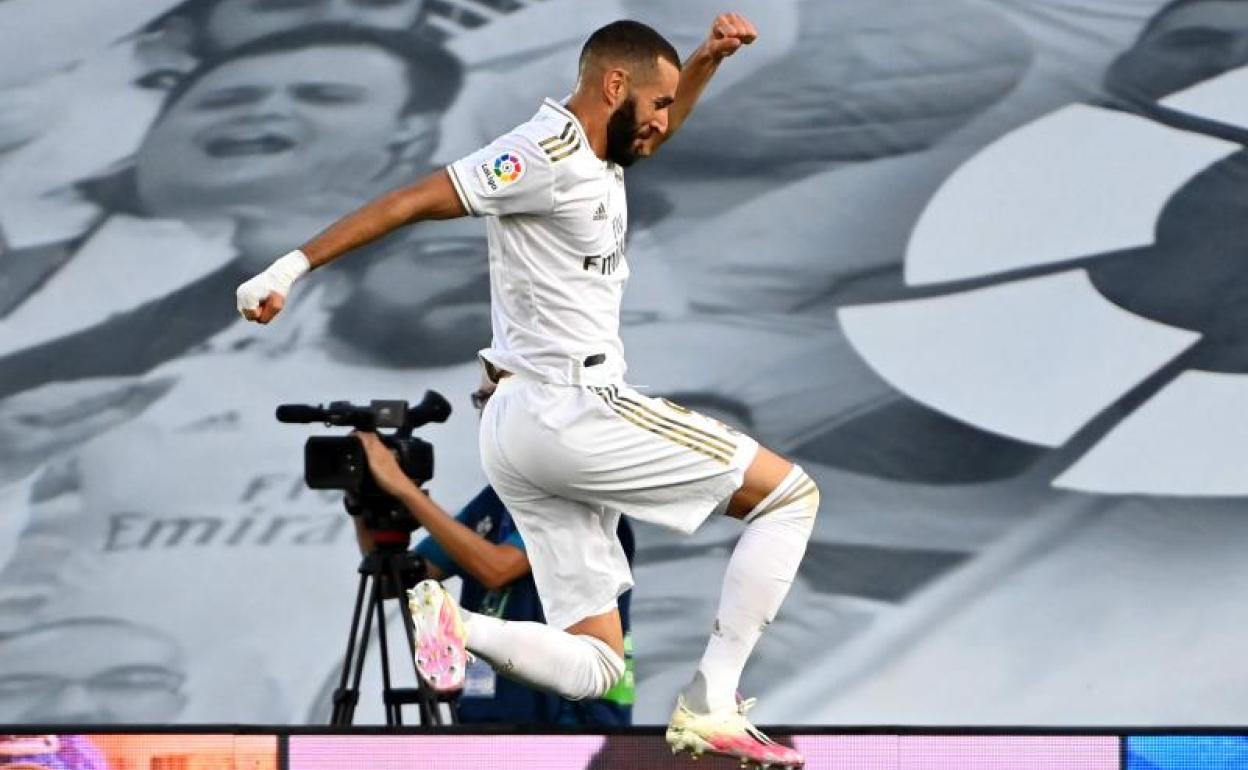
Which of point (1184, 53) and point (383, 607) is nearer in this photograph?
point (383, 607)

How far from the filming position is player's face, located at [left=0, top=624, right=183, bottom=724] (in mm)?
6121

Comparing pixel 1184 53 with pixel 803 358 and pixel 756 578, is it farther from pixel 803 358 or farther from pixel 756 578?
pixel 756 578

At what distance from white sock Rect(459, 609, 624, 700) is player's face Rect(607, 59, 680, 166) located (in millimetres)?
805

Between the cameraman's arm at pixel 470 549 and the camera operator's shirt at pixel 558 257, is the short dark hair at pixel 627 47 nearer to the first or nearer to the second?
the camera operator's shirt at pixel 558 257

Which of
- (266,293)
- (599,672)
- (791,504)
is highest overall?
(266,293)

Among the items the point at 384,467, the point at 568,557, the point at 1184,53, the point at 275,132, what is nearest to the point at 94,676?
the point at 275,132

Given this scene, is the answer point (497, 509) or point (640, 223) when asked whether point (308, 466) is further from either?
point (640, 223)

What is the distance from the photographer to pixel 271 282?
346cm

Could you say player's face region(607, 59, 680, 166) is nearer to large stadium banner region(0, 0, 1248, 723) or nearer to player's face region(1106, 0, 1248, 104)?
large stadium banner region(0, 0, 1248, 723)

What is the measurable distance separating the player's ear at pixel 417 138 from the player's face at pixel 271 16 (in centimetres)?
30

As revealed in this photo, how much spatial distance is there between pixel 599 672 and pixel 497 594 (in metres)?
0.46

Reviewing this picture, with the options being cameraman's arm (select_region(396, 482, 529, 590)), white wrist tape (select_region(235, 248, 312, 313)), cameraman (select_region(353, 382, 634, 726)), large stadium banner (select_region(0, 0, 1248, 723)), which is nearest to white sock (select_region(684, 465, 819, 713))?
cameraman (select_region(353, 382, 634, 726))

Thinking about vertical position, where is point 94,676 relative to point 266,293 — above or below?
below

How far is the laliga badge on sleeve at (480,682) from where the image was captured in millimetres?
4266
